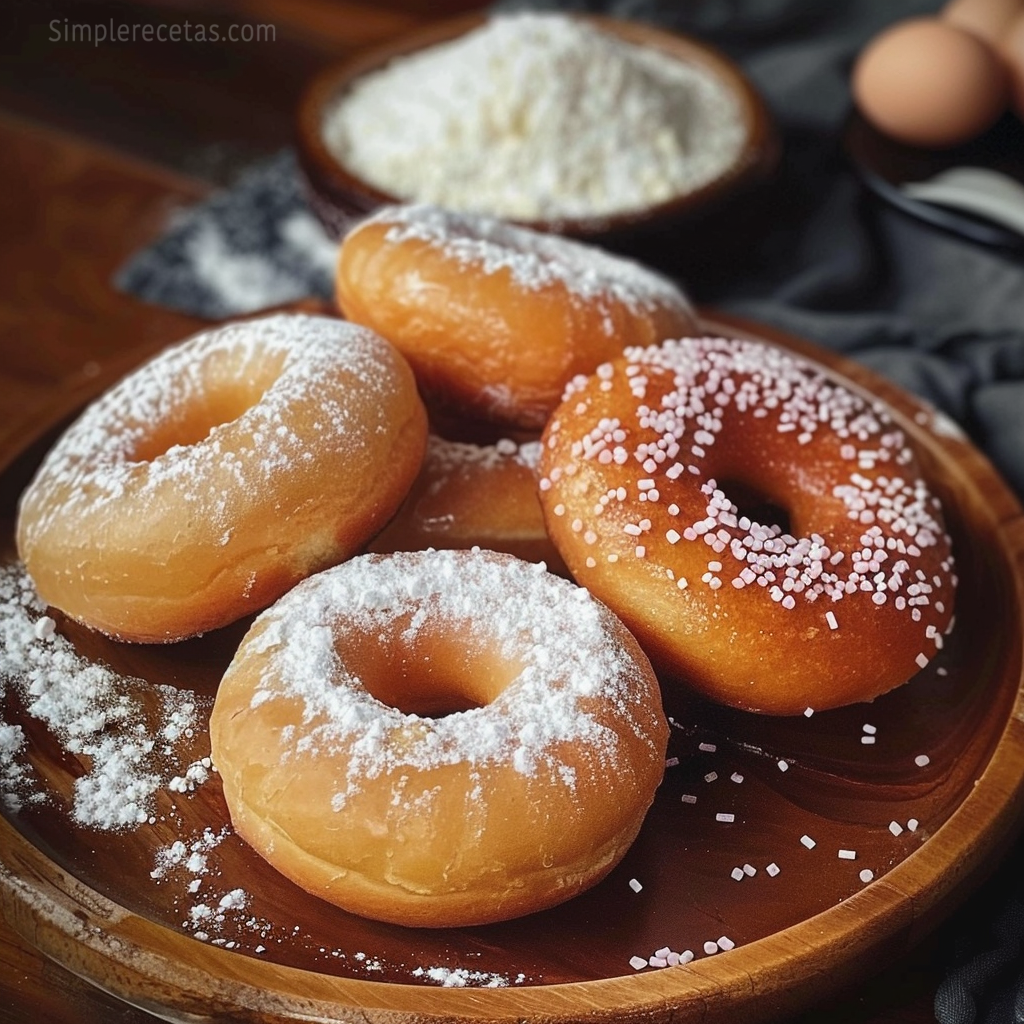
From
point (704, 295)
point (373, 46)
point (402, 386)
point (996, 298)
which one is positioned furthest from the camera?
point (373, 46)

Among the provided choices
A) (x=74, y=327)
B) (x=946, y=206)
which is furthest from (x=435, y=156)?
(x=946, y=206)

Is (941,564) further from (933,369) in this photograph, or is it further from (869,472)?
(933,369)

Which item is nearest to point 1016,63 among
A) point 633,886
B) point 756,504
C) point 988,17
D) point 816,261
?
point 988,17

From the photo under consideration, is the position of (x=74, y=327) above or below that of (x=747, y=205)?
below

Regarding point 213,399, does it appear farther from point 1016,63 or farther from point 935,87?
point 1016,63

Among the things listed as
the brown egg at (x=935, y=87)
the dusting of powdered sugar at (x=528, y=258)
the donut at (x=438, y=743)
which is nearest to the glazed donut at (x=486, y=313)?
the dusting of powdered sugar at (x=528, y=258)

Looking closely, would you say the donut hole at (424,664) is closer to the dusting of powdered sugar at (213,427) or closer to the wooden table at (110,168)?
the dusting of powdered sugar at (213,427)

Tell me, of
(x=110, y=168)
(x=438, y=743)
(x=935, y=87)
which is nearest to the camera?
(x=438, y=743)
